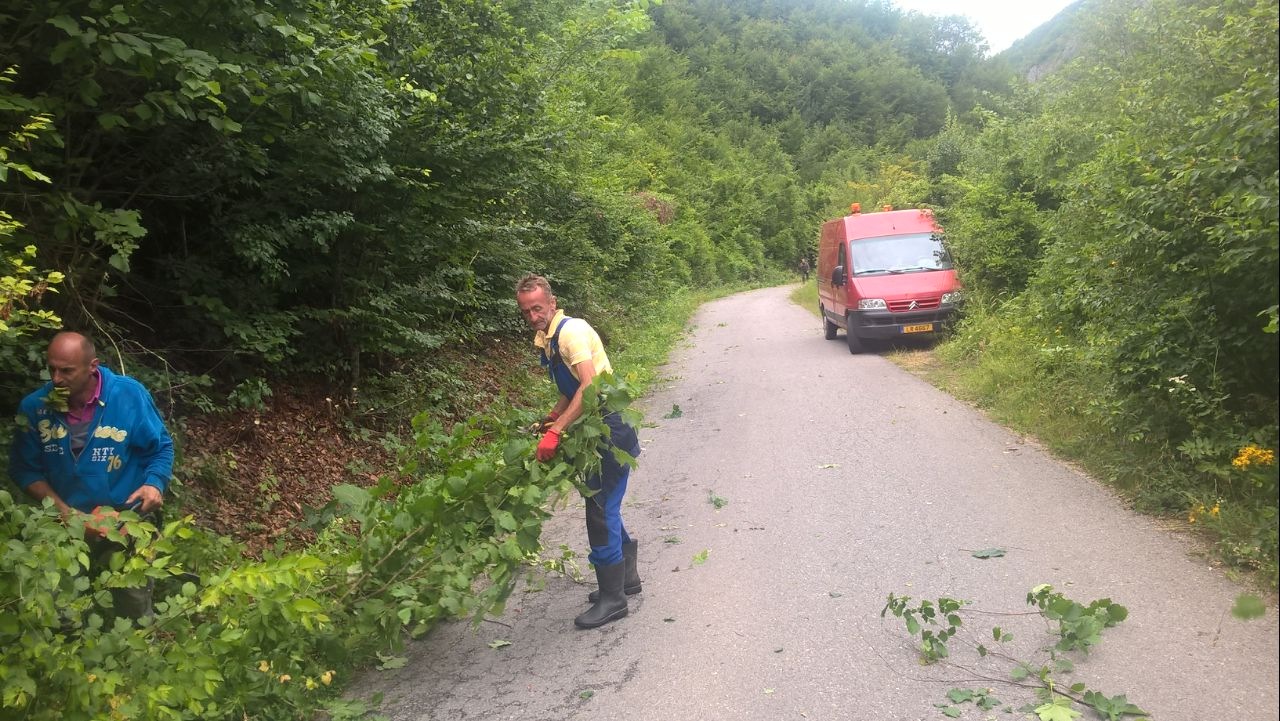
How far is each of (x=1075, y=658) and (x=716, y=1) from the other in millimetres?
103111

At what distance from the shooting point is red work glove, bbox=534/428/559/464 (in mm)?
3949

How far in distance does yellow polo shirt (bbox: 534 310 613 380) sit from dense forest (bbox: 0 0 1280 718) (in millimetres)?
672

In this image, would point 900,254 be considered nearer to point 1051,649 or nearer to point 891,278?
point 891,278

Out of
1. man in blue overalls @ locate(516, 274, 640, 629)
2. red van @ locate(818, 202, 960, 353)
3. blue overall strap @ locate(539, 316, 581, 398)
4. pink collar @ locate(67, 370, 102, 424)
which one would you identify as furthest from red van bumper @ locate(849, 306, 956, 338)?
pink collar @ locate(67, 370, 102, 424)

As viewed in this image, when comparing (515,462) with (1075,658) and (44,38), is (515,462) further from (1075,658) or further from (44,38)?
(44,38)

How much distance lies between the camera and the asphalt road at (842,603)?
3398 millimetres

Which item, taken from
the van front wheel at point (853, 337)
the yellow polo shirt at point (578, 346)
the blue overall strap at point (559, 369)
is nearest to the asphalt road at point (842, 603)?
the blue overall strap at point (559, 369)

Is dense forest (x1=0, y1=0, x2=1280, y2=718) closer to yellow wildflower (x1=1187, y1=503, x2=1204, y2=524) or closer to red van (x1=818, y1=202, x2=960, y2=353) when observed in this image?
yellow wildflower (x1=1187, y1=503, x2=1204, y2=524)

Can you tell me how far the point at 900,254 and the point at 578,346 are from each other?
1102 cm

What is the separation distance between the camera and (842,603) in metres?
4.31

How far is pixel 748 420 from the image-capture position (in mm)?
9234

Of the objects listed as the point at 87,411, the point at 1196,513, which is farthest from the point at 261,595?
the point at 1196,513

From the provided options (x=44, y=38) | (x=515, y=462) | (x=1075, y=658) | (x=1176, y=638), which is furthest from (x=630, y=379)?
(x=44, y=38)

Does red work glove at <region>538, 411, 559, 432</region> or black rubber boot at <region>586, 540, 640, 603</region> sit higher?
red work glove at <region>538, 411, 559, 432</region>
